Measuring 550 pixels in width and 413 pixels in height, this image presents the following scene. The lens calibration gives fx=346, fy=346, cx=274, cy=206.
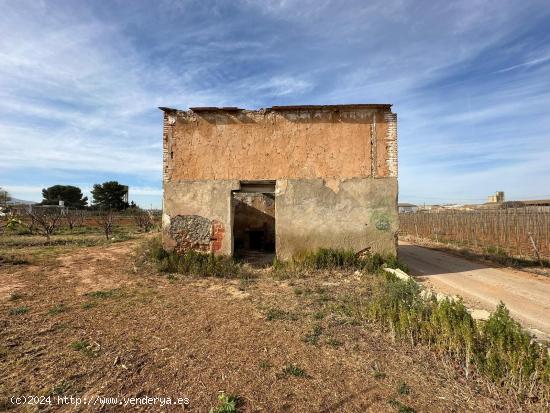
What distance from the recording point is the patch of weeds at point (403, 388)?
3385 mm

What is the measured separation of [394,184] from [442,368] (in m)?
5.98

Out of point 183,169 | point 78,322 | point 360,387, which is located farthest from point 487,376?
point 183,169

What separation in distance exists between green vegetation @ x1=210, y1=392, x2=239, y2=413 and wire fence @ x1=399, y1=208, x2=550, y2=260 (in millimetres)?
10634

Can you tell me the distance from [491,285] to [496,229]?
1302 cm

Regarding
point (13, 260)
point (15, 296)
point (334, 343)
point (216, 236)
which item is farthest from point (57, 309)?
point (13, 260)

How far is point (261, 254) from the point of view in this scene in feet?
41.0

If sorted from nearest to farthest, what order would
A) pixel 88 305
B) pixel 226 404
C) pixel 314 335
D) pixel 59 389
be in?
1. pixel 226 404
2. pixel 59 389
3. pixel 314 335
4. pixel 88 305

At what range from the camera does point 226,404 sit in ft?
10.1

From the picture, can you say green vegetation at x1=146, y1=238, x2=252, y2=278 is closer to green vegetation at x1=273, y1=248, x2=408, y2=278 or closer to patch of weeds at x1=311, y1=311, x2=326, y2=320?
green vegetation at x1=273, y1=248, x2=408, y2=278

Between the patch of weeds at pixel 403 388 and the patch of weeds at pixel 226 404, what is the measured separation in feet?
5.20

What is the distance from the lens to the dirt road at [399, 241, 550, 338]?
5731 mm

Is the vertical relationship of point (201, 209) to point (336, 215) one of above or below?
above

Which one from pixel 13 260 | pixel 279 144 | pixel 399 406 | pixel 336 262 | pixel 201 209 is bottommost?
pixel 399 406

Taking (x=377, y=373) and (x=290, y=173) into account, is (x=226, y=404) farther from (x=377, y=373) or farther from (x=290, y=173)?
(x=290, y=173)
